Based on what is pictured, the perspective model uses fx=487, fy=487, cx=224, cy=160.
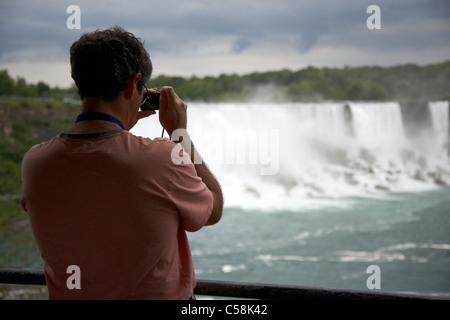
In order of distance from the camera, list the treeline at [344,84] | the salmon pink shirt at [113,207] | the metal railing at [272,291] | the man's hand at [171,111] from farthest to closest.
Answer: the treeline at [344,84], the metal railing at [272,291], the man's hand at [171,111], the salmon pink shirt at [113,207]

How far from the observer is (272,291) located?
3.41ft

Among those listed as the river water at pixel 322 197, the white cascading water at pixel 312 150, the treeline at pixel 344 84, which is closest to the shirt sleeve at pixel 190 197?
the river water at pixel 322 197

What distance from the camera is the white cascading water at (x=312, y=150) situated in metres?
12.5

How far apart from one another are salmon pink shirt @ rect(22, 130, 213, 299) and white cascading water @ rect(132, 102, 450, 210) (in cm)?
987

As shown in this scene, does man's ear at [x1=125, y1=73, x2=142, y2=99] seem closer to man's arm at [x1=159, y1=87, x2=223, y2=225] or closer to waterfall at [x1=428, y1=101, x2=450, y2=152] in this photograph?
man's arm at [x1=159, y1=87, x2=223, y2=225]

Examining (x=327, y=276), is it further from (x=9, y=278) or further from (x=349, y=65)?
(x=349, y=65)

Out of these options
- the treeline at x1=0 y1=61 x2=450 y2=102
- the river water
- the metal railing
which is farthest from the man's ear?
the treeline at x1=0 y1=61 x2=450 y2=102

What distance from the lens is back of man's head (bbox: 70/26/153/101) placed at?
688 mm

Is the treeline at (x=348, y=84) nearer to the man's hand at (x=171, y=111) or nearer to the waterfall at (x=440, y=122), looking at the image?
the waterfall at (x=440, y=122)

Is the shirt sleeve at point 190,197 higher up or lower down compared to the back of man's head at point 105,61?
lower down

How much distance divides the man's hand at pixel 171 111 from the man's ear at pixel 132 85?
6cm

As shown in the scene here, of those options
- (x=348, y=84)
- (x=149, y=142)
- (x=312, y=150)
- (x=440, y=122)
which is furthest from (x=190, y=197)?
(x=348, y=84)
